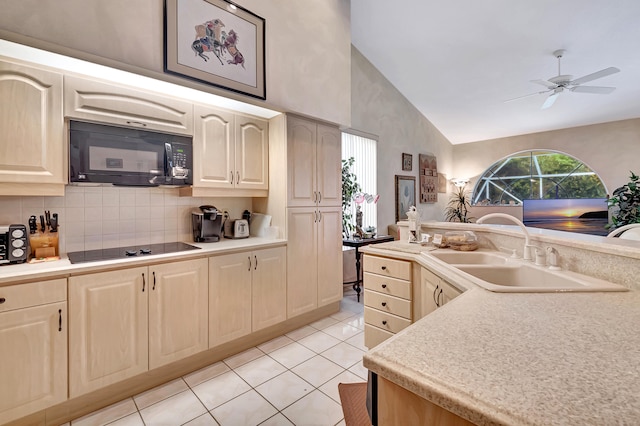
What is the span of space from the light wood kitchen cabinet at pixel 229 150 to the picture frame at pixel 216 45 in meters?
0.34

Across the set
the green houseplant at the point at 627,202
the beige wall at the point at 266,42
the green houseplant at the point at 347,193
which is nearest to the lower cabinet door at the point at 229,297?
the beige wall at the point at 266,42

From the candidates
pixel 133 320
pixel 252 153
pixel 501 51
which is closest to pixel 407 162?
pixel 501 51

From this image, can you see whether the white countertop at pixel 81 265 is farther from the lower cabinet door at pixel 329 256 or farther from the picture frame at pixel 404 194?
the picture frame at pixel 404 194

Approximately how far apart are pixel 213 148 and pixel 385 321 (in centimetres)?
204

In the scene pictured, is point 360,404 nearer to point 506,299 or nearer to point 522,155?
point 506,299

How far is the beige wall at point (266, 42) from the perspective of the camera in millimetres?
1618

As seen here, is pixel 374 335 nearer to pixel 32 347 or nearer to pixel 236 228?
pixel 236 228

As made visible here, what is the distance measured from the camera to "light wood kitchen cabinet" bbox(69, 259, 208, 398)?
174 cm

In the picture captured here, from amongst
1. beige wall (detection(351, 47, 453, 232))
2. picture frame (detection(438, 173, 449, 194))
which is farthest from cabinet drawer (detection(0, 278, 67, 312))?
picture frame (detection(438, 173, 449, 194))

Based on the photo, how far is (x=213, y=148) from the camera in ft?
8.48

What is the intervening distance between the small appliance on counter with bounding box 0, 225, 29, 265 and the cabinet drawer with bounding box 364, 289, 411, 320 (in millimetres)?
2293

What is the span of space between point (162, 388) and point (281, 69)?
2758 mm

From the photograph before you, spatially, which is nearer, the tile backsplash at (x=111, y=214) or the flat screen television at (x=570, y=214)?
the tile backsplash at (x=111, y=214)

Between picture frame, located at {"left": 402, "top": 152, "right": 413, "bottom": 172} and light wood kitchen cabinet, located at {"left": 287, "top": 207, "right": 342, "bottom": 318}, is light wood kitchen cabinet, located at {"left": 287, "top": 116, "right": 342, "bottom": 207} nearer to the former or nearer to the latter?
light wood kitchen cabinet, located at {"left": 287, "top": 207, "right": 342, "bottom": 318}
